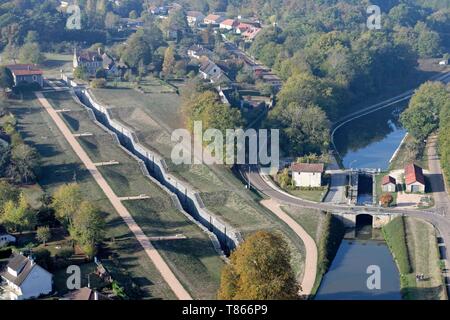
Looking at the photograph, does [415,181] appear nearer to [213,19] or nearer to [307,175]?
[307,175]

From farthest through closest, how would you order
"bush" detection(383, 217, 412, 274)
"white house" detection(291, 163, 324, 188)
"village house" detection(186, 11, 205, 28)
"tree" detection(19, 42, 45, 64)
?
1. "village house" detection(186, 11, 205, 28)
2. "tree" detection(19, 42, 45, 64)
3. "white house" detection(291, 163, 324, 188)
4. "bush" detection(383, 217, 412, 274)

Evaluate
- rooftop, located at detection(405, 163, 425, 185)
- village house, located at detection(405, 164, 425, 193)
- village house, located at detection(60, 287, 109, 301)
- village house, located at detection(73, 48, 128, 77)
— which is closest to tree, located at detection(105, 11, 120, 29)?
village house, located at detection(73, 48, 128, 77)

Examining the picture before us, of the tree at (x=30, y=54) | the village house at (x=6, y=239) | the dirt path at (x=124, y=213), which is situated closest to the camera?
the dirt path at (x=124, y=213)

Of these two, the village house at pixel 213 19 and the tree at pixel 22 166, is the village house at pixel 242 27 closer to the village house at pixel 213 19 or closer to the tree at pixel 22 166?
the village house at pixel 213 19

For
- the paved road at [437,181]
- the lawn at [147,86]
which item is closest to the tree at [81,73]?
the lawn at [147,86]

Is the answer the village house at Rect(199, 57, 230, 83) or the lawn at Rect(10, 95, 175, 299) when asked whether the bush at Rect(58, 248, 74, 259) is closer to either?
the lawn at Rect(10, 95, 175, 299)

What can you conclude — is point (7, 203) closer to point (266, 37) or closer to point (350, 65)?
point (350, 65)

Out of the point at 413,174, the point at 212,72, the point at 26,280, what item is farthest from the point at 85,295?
the point at 212,72
